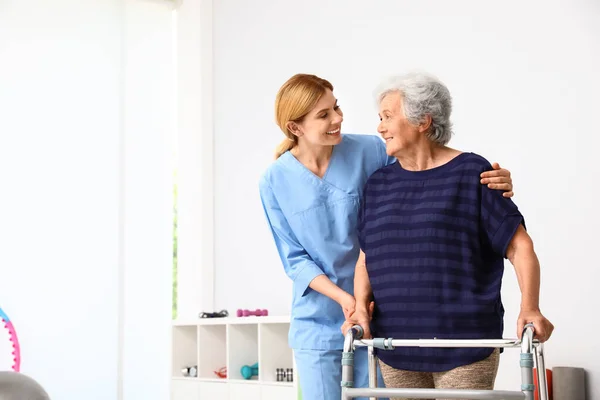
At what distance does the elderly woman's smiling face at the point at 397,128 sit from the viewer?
213 centimetres

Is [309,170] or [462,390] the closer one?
[462,390]

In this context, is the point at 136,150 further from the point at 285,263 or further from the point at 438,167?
the point at 438,167

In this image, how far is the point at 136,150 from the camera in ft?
19.7

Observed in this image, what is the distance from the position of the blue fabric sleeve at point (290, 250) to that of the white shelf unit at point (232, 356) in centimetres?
191

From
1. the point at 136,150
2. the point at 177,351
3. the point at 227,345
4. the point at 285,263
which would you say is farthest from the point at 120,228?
the point at 285,263

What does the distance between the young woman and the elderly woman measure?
186 millimetres

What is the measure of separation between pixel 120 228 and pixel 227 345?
1.53 meters

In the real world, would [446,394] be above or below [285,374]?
above

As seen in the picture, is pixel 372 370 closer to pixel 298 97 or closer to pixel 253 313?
pixel 298 97

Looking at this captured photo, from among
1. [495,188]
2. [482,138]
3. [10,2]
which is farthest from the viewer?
[10,2]

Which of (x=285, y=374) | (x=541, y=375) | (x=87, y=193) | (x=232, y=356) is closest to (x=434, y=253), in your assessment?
(x=541, y=375)

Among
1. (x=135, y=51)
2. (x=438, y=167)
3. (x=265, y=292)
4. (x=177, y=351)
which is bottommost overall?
(x=177, y=351)

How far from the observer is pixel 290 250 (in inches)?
96.6

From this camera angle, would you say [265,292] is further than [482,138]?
Yes
